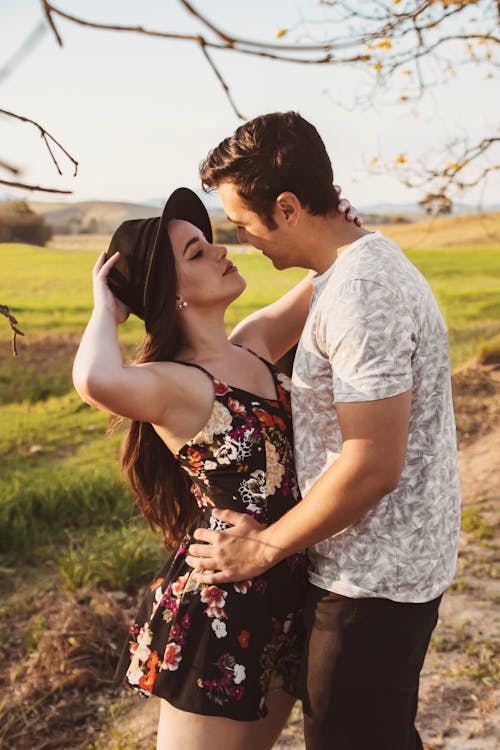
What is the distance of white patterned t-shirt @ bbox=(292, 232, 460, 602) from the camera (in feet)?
4.98

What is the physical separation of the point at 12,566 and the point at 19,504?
47cm

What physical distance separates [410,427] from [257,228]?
53 cm

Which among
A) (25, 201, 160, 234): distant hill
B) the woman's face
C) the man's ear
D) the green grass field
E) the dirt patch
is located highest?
(25, 201, 160, 234): distant hill

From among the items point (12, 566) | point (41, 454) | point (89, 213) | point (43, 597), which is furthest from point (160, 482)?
point (89, 213)

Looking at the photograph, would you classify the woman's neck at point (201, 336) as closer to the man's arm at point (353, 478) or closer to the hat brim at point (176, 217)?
the hat brim at point (176, 217)

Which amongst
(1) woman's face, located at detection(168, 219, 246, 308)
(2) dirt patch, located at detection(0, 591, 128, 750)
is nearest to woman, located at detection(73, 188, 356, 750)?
(1) woman's face, located at detection(168, 219, 246, 308)

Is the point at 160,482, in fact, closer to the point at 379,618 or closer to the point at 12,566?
the point at 379,618

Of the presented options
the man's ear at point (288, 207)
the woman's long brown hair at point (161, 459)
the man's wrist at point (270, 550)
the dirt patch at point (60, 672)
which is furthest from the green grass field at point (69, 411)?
the man's ear at point (288, 207)

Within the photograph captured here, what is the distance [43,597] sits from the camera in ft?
12.5

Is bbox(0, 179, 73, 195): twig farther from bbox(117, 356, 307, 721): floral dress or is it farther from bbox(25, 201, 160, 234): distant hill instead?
bbox(25, 201, 160, 234): distant hill

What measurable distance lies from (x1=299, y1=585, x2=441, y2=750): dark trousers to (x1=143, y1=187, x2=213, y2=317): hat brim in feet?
2.55

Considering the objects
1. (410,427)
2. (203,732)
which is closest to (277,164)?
(410,427)

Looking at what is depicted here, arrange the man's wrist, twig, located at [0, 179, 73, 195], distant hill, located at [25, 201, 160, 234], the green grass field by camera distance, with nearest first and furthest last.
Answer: twig, located at [0, 179, 73, 195] → the man's wrist → the green grass field → distant hill, located at [25, 201, 160, 234]

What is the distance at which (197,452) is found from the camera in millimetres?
1830
